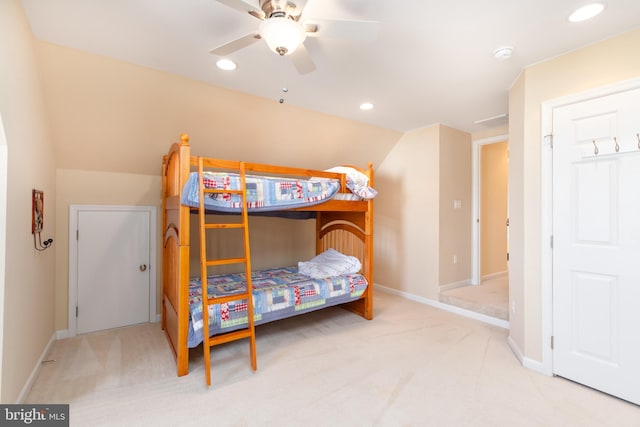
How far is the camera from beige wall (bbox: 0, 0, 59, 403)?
169 centimetres

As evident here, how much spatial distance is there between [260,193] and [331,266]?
58.3 inches

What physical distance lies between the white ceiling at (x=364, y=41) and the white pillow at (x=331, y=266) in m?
1.97

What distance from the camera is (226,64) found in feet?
8.16

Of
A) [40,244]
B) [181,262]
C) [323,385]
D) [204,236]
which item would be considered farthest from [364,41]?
[40,244]

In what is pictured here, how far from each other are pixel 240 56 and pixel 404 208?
3.23m

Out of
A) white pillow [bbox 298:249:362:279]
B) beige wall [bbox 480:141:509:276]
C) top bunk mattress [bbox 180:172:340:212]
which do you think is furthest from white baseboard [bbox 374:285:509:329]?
top bunk mattress [bbox 180:172:340:212]

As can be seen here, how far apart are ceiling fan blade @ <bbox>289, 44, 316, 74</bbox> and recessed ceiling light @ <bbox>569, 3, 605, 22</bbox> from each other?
1.71 m

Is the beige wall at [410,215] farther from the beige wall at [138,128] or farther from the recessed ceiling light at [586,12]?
the recessed ceiling light at [586,12]

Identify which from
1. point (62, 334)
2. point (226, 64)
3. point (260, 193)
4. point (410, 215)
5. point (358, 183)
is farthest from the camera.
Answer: point (410, 215)

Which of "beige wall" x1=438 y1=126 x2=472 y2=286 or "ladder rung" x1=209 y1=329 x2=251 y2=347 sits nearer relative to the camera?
"ladder rung" x1=209 y1=329 x2=251 y2=347

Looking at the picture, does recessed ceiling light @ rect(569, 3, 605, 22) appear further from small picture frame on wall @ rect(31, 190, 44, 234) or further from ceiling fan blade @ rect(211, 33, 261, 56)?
small picture frame on wall @ rect(31, 190, 44, 234)

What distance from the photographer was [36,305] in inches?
93.2

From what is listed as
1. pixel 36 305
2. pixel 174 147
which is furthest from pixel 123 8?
pixel 36 305

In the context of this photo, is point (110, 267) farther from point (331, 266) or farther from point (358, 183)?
point (358, 183)
